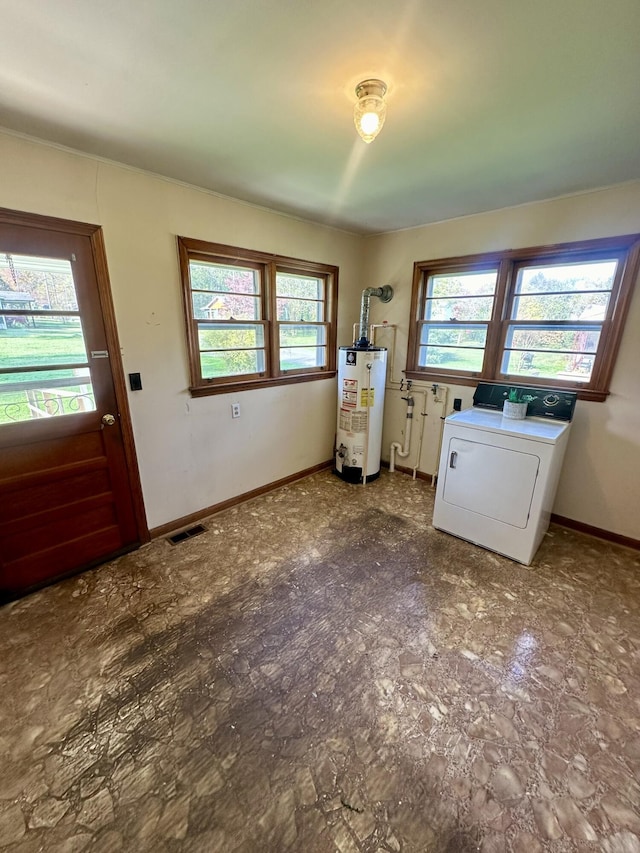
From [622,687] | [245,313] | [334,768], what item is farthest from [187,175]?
[622,687]

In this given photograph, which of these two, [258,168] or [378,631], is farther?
[258,168]

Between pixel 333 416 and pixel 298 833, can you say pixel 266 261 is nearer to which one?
pixel 333 416

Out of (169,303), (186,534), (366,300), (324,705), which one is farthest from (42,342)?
(366,300)

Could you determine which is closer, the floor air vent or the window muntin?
the floor air vent

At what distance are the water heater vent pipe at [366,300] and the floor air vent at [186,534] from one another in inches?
87.9

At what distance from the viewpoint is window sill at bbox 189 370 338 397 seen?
105 inches

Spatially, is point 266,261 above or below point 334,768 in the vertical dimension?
above

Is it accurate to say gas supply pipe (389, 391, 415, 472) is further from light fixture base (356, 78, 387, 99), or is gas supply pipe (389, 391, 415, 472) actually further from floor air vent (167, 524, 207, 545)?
light fixture base (356, 78, 387, 99)

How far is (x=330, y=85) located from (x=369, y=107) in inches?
6.9

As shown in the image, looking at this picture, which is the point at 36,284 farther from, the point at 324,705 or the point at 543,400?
the point at 543,400

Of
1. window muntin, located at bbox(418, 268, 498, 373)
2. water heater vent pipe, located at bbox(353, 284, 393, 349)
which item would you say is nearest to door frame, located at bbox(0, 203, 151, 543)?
water heater vent pipe, located at bbox(353, 284, 393, 349)

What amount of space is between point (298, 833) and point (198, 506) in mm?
2102

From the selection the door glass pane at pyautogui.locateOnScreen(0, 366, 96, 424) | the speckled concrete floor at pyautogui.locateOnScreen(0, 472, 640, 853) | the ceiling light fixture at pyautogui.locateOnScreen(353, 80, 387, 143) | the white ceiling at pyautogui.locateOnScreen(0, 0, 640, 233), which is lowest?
the speckled concrete floor at pyautogui.locateOnScreen(0, 472, 640, 853)

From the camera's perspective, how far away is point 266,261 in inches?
114
